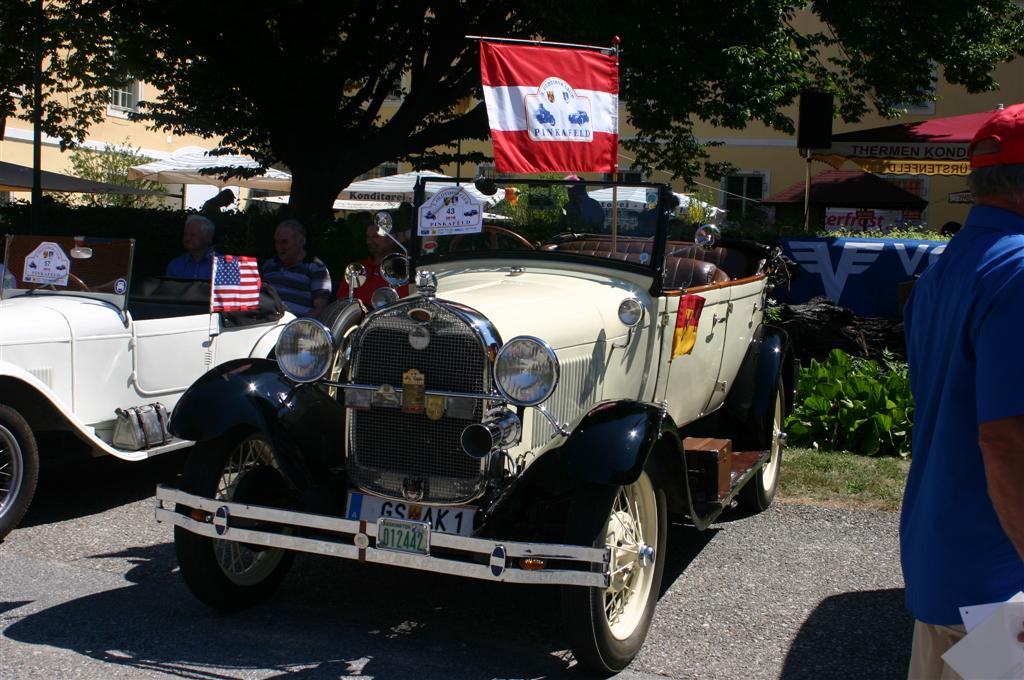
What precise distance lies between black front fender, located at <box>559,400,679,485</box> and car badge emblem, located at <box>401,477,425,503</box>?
1.93 ft

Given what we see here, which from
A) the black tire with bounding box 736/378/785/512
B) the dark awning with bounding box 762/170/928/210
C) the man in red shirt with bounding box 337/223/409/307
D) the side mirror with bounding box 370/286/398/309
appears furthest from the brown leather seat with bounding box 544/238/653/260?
the dark awning with bounding box 762/170/928/210

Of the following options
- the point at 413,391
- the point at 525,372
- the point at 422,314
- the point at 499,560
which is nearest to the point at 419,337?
the point at 422,314

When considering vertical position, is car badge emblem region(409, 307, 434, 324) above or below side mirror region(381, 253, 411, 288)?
below

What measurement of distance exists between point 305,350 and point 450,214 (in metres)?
1.43

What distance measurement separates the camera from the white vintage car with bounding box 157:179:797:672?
3764mm

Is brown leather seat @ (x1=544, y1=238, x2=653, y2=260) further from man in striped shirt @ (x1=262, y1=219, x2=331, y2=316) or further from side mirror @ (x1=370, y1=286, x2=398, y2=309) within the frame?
man in striped shirt @ (x1=262, y1=219, x2=331, y2=316)

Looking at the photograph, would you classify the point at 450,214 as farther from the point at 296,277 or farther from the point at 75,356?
the point at 296,277

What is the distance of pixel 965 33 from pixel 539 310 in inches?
391

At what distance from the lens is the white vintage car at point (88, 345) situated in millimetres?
5328

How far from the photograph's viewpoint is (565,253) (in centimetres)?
515

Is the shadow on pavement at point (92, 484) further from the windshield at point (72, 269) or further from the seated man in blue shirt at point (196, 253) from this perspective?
the seated man in blue shirt at point (196, 253)

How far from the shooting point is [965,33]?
12180 millimetres

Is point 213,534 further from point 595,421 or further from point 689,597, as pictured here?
point 689,597

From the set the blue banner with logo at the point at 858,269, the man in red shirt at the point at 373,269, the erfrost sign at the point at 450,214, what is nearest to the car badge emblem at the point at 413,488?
the erfrost sign at the point at 450,214
